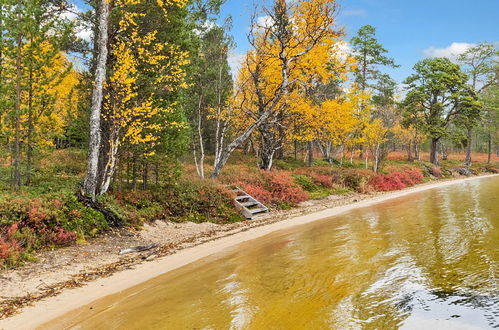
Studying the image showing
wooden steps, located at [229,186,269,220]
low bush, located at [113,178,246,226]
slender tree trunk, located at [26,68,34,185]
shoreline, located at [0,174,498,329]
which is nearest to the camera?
shoreline, located at [0,174,498,329]

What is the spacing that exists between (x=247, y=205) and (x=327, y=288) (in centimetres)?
948

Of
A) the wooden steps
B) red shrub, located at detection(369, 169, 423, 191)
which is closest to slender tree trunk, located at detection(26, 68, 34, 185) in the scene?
the wooden steps

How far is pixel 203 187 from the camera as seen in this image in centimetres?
1488

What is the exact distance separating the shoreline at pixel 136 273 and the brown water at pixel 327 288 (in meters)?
0.33

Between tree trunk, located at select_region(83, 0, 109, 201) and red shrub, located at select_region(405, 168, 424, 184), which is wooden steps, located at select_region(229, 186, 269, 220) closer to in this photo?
tree trunk, located at select_region(83, 0, 109, 201)

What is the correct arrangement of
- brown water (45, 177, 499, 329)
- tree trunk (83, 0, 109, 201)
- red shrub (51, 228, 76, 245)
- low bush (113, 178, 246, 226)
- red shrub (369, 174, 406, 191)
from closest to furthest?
1. brown water (45, 177, 499, 329)
2. red shrub (51, 228, 76, 245)
3. tree trunk (83, 0, 109, 201)
4. low bush (113, 178, 246, 226)
5. red shrub (369, 174, 406, 191)

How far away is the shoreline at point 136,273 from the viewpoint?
221 inches

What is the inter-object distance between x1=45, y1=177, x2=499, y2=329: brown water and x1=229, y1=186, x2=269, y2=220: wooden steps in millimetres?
3834

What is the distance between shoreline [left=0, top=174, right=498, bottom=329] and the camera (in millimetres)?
5605

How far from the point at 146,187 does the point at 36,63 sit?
20.0ft

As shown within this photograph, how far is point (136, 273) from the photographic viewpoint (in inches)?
309

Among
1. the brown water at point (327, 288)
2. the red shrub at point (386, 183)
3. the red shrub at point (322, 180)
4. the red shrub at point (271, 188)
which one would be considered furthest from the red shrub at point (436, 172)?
the brown water at point (327, 288)

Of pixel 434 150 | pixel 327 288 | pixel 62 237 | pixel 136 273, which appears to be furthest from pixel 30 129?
pixel 434 150

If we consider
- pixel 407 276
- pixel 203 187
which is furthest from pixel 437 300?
pixel 203 187
